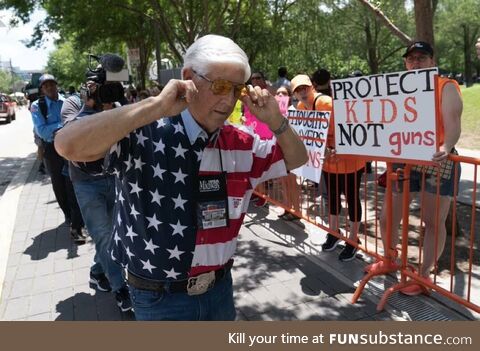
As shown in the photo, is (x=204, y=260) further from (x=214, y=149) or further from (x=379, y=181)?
(x=379, y=181)

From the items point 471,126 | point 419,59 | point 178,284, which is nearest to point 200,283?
point 178,284

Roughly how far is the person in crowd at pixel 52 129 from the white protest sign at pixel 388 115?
3244mm

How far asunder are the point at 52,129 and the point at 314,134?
3078mm

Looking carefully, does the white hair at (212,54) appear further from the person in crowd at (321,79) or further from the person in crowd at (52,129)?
the person in crowd at (52,129)

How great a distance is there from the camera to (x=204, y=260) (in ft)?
6.21

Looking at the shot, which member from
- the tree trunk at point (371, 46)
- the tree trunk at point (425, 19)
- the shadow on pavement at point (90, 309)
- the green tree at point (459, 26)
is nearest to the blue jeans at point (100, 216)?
the shadow on pavement at point (90, 309)

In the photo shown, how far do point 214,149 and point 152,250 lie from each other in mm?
471

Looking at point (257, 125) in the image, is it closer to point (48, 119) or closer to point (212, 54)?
point (48, 119)

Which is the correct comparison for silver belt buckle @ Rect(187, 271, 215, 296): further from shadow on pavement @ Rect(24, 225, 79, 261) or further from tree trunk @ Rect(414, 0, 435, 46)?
tree trunk @ Rect(414, 0, 435, 46)

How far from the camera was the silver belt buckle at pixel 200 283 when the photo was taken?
1.90 m

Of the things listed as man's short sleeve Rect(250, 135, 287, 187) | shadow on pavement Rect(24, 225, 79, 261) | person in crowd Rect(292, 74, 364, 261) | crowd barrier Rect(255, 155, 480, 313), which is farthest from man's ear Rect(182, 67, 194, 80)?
shadow on pavement Rect(24, 225, 79, 261)

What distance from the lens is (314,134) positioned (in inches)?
176
